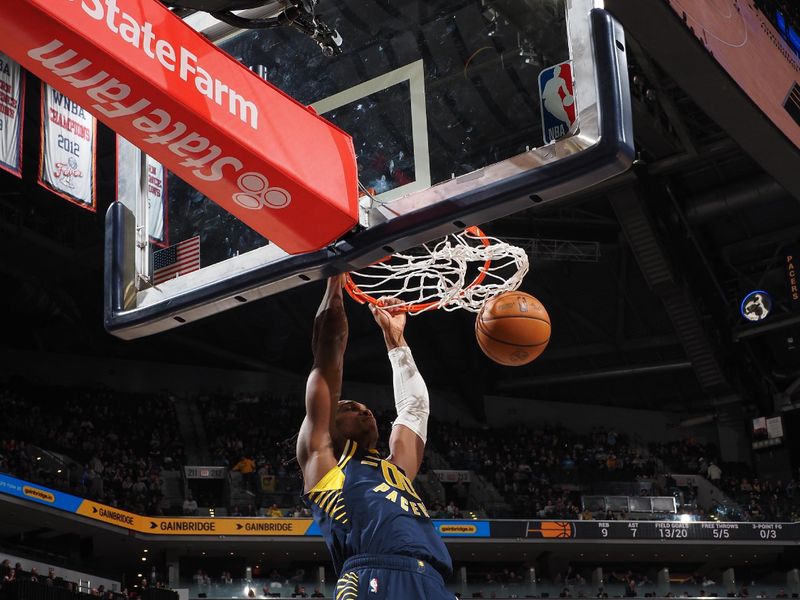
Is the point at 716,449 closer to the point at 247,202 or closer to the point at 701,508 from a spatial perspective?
the point at 701,508

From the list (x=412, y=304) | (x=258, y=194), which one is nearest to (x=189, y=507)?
(x=412, y=304)

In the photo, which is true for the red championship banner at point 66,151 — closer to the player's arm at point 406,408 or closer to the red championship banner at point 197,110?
the player's arm at point 406,408

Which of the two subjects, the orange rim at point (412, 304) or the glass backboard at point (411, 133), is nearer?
the glass backboard at point (411, 133)

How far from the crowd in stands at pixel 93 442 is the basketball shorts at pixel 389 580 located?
58.8 feet

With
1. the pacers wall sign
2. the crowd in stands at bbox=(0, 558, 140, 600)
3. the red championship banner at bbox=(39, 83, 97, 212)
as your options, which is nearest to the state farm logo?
the red championship banner at bbox=(39, 83, 97, 212)

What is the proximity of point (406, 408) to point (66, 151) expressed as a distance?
25.6 ft

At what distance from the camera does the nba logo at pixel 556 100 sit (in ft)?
11.9

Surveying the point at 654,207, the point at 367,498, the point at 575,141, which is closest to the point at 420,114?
the point at 575,141

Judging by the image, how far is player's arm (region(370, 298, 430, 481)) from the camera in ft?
13.6

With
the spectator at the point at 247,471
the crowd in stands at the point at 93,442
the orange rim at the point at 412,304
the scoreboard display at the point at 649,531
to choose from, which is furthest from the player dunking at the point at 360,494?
the scoreboard display at the point at 649,531

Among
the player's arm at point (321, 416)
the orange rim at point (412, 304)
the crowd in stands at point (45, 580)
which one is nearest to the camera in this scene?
the player's arm at point (321, 416)

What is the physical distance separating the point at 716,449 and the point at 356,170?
28.9 m

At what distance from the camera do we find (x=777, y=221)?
24.3 m

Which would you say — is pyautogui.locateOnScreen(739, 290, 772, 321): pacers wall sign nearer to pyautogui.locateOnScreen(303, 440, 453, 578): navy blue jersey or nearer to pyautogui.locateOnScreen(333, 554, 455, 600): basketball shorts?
pyautogui.locateOnScreen(303, 440, 453, 578): navy blue jersey
